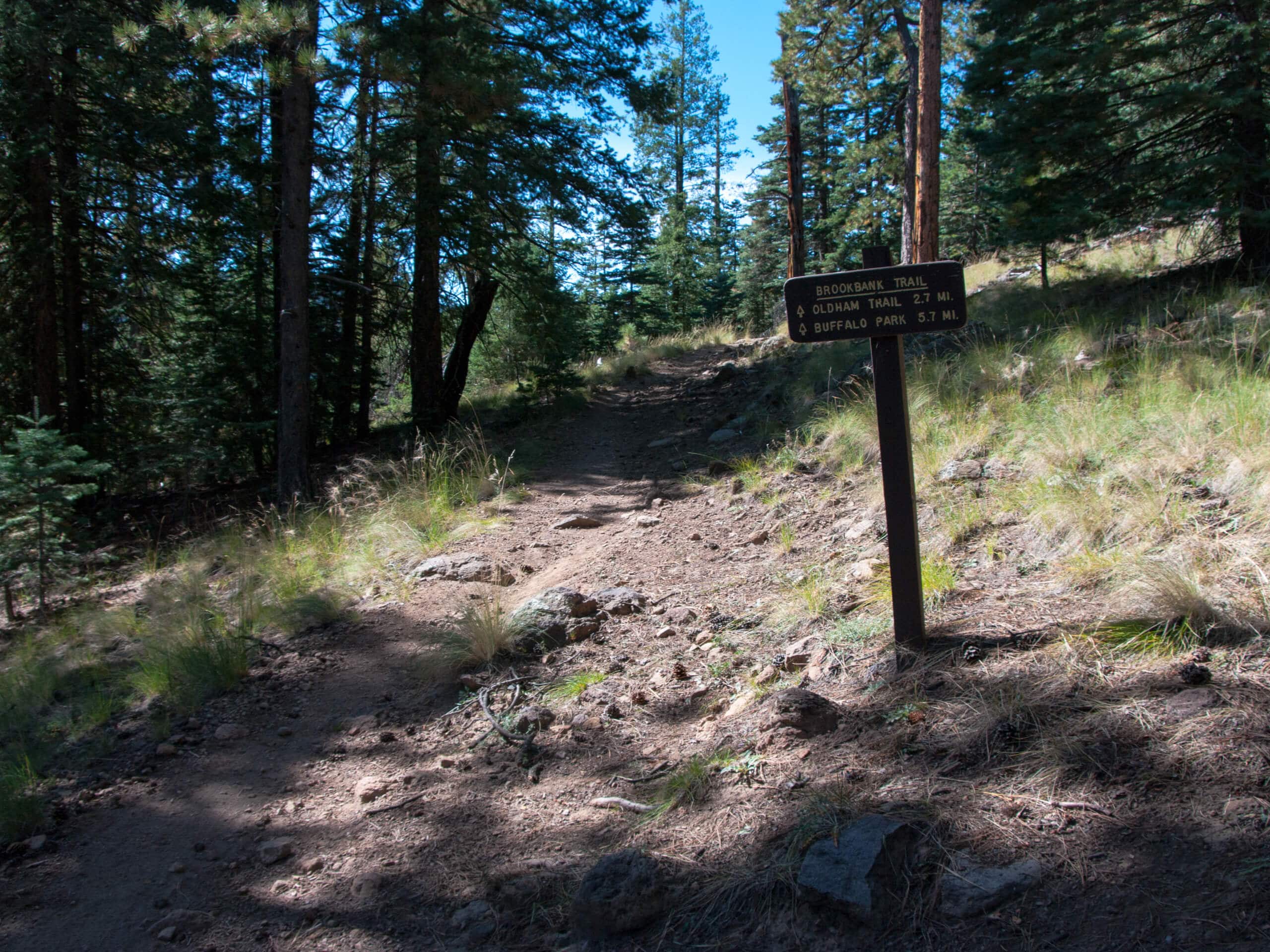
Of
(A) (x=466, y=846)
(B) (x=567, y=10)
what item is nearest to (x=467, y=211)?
(B) (x=567, y=10)

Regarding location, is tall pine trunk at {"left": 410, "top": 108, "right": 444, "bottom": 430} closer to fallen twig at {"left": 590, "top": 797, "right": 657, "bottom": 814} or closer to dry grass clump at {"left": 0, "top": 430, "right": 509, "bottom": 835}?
dry grass clump at {"left": 0, "top": 430, "right": 509, "bottom": 835}

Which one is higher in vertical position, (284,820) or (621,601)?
(621,601)

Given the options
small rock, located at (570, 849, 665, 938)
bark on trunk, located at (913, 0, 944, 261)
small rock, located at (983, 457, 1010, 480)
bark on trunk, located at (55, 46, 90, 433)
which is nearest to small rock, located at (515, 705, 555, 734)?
small rock, located at (570, 849, 665, 938)

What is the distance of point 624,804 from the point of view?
3.53 m

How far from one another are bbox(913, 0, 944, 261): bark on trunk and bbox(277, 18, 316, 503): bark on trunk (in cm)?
748

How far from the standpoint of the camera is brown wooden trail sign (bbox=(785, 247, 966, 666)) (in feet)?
12.1

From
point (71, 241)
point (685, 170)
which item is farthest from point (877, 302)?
point (685, 170)

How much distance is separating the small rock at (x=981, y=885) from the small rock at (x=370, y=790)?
2768 millimetres

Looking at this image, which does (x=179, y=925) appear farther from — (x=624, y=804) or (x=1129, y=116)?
(x=1129, y=116)

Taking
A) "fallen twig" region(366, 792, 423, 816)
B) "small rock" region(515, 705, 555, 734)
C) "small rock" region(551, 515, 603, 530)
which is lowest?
"fallen twig" region(366, 792, 423, 816)

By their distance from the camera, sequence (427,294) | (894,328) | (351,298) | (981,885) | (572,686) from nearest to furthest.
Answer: (981,885), (894,328), (572,686), (427,294), (351,298)

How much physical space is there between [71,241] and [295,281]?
16.5 feet

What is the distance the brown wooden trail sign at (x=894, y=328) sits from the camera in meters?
3.67

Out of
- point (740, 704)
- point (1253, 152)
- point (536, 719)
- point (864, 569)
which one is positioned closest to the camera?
point (740, 704)
